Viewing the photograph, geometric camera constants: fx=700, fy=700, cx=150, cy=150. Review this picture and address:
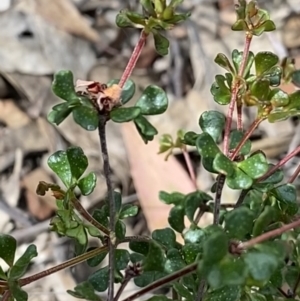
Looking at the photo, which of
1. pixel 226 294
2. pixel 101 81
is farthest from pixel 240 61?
pixel 101 81

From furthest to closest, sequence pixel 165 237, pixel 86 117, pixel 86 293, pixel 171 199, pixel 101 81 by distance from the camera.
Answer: pixel 101 81 → pixel 171 199 → pixel 165 237 → pixel 86 293 → pixel 86 117

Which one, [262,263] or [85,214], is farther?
[85,214]

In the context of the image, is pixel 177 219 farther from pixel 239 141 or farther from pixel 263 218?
pixel 263 218

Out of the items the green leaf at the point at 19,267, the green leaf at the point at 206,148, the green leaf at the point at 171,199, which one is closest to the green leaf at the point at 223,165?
the green leaf at the point at 206,148

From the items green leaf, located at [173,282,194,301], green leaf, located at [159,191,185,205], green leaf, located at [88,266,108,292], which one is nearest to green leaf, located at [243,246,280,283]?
green leaf, located at [173,282,194,301]

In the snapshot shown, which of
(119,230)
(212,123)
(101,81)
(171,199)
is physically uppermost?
(212,123)

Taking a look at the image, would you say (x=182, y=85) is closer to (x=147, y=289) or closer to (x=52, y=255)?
(x=52, y=255)

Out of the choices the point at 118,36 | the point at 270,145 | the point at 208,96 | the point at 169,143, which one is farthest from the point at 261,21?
the point at 118,36
